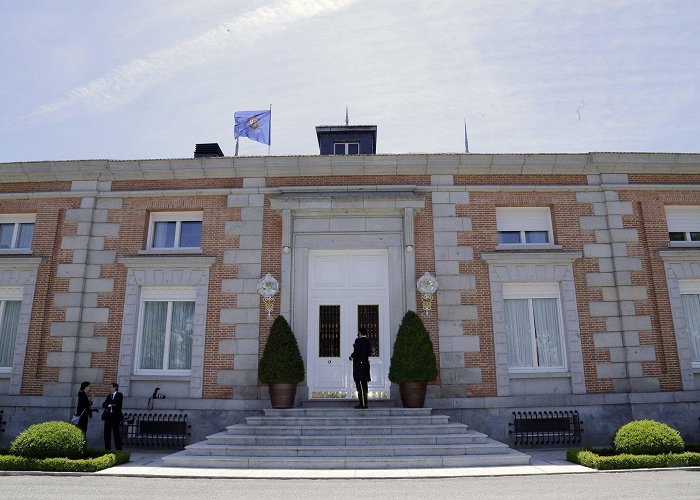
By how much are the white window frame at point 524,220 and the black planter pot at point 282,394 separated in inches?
289

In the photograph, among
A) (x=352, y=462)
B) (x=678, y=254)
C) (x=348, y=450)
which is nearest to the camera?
(x=352, y=462)

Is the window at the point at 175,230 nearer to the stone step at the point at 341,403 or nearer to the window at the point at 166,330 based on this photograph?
the window at the point at 166,330

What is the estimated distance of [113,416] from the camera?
488 inches

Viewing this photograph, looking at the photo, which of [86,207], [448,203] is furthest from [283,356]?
[86,207]

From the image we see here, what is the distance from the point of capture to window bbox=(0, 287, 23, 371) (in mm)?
14234

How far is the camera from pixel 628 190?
14.8 m

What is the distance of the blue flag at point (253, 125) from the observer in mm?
18234

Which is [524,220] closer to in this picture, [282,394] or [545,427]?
[545,427]

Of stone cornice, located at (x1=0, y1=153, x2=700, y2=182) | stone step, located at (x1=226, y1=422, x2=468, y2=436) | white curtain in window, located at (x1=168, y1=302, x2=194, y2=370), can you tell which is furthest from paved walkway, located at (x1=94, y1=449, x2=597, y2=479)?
stone cornice, located at (x1=0, y1=153, x2=700, y2=182)

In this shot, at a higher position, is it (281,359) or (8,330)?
(8,330)

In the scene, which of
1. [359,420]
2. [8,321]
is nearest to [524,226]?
[359,420]

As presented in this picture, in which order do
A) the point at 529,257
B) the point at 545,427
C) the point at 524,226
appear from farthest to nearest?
the point at 524,226
the point at 529,257
the point at 545,427

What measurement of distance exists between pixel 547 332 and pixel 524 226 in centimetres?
309

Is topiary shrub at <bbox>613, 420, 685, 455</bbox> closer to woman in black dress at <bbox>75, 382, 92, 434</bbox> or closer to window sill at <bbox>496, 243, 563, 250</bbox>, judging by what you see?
window sill at <bbox>496, 243, 563, 250</bbox>
